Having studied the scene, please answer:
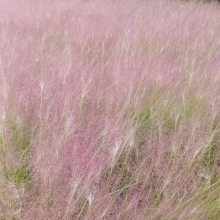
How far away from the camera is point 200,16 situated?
3.77 m

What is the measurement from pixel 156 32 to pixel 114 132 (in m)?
1.72

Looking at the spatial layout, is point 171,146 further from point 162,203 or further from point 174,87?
point 174,87

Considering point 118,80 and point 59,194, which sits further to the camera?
point 118,80

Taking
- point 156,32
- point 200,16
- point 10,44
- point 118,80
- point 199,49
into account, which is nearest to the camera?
point 118,80

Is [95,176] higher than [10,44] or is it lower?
higher

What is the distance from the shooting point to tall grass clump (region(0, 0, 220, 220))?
1128 millimetres

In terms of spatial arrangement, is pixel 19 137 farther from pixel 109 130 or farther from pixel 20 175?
pixel 109 130

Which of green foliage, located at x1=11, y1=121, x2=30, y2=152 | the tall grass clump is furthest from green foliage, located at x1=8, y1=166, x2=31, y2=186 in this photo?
green foliage, located at x1=11, y1=121, x2=30, y2=152

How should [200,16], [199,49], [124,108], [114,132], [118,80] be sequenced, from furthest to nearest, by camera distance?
1. [200,16]
2. [199,49]
3. [118,80]
4. [124,108]
5. [114,132]

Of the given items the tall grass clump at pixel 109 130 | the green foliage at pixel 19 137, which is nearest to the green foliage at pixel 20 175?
the tall grass clump at pixel 109 130

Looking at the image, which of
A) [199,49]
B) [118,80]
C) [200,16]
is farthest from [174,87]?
[200,16]

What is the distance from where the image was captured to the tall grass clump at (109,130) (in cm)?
113

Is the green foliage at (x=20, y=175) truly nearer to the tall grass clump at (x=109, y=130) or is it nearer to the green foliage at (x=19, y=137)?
the tall grass clump at (x=109, y=130)

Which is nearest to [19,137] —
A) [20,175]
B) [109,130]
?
[20,175]
